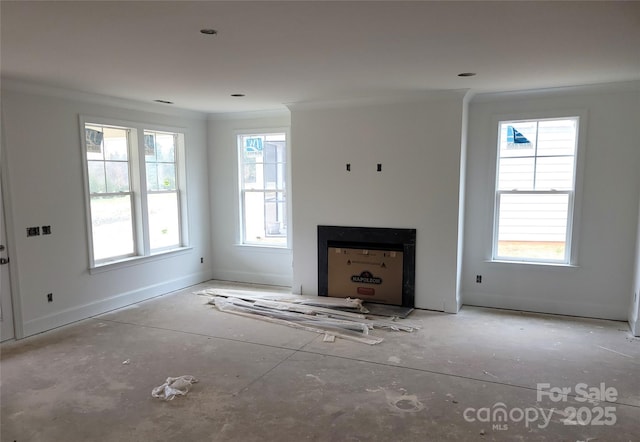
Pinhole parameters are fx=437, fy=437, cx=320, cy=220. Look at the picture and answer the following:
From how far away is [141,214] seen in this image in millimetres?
5590

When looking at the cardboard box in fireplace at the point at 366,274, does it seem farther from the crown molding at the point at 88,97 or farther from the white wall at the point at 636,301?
the crown molding at the point at 88,97

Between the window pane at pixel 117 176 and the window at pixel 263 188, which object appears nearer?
the window pane at pixel 117 176

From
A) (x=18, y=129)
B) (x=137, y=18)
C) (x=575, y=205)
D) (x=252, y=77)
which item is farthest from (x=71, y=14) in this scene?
(x=575, y=205)

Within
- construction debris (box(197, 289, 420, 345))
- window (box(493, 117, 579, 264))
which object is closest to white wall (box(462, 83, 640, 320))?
window (box(493, 117, 579, 264))

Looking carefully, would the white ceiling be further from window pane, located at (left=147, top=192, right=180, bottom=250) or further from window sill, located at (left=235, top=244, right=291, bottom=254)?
window sill, located at (left=235, top=244, right=291, bottom=254)

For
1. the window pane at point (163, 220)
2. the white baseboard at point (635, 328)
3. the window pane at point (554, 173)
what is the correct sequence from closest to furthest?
the white baseboard at point (635, 328) < the window pane at point (554, 173) < the window pane at point (163, 220)

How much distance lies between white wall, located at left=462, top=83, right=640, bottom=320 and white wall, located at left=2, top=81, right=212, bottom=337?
13.9ft

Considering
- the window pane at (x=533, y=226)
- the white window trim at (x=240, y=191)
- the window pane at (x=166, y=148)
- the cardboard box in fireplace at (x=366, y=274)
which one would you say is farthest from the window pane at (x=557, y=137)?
the window pane at (x=166, y=148)

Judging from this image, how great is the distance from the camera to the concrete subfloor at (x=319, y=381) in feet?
9.12

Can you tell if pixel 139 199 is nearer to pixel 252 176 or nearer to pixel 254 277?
pixel 252 176

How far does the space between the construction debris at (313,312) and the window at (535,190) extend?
68.9 inches

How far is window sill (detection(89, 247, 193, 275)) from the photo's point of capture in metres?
5.09

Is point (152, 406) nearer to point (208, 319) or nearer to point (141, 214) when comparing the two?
point (208, 319)

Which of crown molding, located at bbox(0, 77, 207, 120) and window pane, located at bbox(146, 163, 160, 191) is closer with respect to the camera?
crown molding, located at bbox(0, 77, 207, 120)
